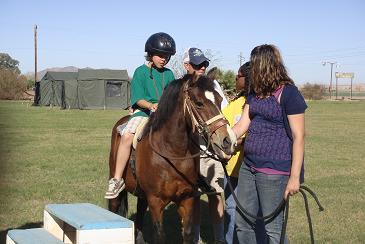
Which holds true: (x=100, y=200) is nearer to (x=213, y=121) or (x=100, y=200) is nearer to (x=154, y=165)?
(x=154, y=165)

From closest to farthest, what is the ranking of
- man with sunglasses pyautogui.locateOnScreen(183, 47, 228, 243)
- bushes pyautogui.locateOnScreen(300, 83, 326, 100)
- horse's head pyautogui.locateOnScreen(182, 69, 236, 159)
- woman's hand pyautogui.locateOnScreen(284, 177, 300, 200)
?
woman's hand pyautogui.locateOnScreen(284, 177, 300, 200), horse's head pyautogui.locateOnScreen(182, 69, 236, 159), man with sunglasses pyautogui.locateOnScreen(183, 47, 228, 243), bushes pyautogui.locateOnScreen(300, 83, 326, 100)

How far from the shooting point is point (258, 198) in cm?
432

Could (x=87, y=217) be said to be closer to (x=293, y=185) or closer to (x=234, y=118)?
(x=293, y=185)

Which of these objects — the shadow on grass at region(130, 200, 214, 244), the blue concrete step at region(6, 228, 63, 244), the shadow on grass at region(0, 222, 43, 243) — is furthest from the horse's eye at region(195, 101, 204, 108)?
the shadow on grass at region(0, 222, 43, 243)

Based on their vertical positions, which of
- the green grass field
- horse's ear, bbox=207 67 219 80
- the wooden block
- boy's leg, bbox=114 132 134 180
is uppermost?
horse's ear, bbox=207 67 219 80

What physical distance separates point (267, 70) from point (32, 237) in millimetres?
2472

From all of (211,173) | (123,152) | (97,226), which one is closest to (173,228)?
(211,173)

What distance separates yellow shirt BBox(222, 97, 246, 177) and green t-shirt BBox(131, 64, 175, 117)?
Answer: 0.85 metres

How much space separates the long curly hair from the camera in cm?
391

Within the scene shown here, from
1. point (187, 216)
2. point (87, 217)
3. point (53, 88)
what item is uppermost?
point (87, 217)

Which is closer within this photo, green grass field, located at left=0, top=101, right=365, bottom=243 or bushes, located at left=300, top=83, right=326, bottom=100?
green grass field, located at left=0, top=101, right=365, bottom=243

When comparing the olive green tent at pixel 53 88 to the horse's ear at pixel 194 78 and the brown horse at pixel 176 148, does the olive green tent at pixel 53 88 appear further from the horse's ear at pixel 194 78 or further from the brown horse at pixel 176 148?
the horse's ear at pixel 194 78

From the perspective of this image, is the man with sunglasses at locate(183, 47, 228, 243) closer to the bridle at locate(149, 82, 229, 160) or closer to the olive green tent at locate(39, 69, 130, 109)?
the bridle at locate(149, 82, 229, 160)

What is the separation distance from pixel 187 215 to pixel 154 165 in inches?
25.0
